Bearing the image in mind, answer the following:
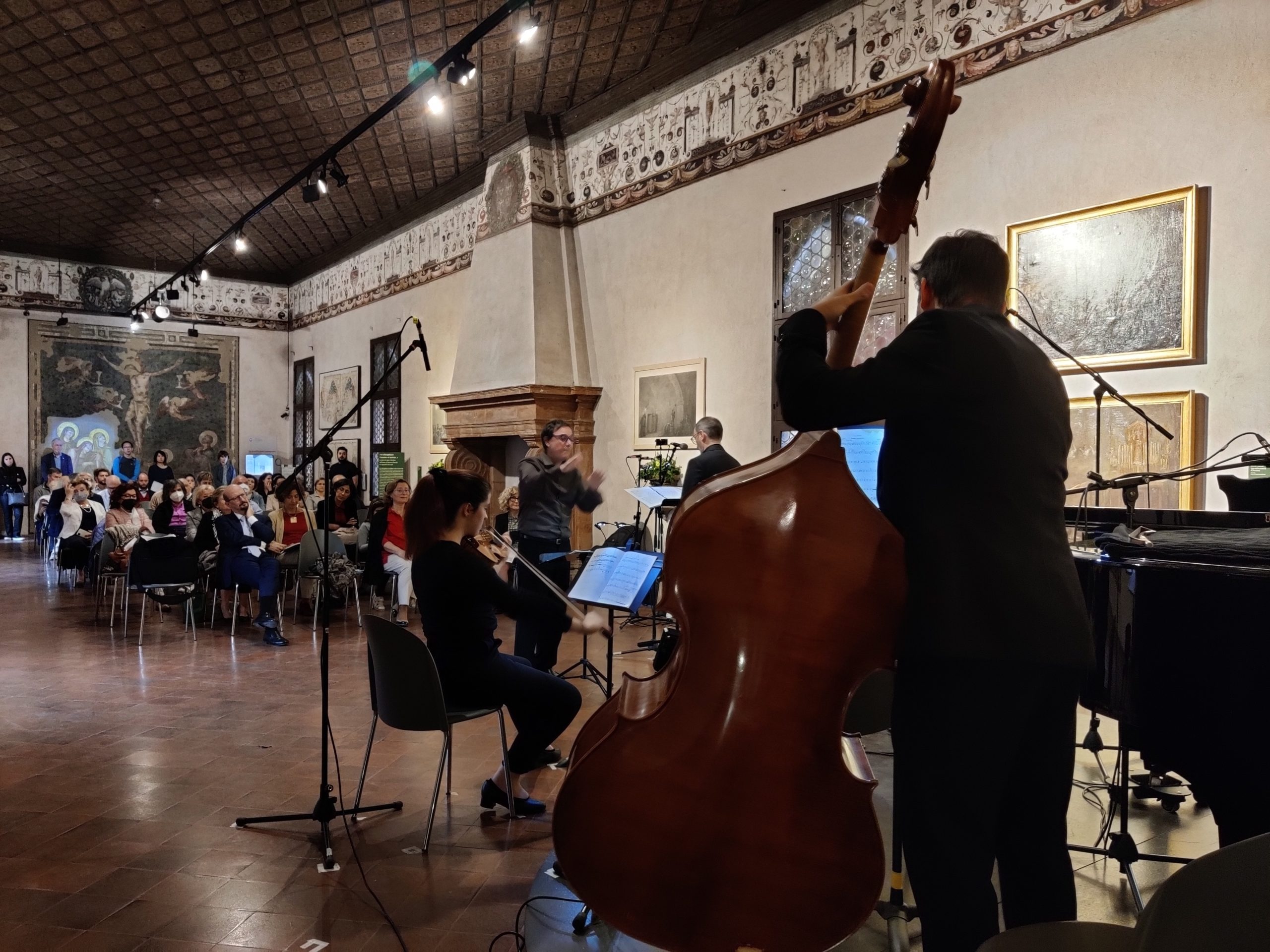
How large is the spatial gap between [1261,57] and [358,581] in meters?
7.84

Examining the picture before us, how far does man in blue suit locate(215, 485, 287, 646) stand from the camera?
6840 mm

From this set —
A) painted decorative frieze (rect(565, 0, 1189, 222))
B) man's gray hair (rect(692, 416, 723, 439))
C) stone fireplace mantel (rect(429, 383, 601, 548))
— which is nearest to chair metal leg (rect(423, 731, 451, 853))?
man's gray hair (rect(692, 416, 723, 439))

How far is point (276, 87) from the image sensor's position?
26.8 ft

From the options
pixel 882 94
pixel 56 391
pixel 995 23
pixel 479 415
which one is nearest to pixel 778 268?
pixel 882 94

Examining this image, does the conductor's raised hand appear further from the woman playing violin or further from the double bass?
the woman playing violin

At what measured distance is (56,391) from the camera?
1413cm

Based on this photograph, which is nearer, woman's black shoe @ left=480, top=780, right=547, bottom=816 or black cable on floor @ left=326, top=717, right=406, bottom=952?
black cable on floor @ left=326, top=717, right=406, bottom=952

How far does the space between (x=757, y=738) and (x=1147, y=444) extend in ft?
13.8

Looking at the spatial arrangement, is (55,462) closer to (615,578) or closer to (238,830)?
(238,830)

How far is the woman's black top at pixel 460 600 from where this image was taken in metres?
2.91

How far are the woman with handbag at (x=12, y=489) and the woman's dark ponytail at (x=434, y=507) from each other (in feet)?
45.4

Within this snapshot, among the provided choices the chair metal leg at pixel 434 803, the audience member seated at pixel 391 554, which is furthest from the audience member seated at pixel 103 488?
the chair metal leg at pixel 434 803

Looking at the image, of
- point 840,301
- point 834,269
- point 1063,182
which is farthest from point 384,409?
point 840,301

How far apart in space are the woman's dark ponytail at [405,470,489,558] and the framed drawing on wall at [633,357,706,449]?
15.3 ft
